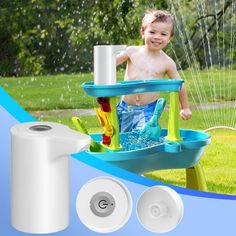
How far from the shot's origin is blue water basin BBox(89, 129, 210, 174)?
2.50m

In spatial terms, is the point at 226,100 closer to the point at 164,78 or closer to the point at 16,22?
the point at 164,78

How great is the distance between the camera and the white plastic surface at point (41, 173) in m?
2.40

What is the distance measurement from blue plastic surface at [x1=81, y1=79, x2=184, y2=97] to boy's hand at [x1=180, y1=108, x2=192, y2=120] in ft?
0.19

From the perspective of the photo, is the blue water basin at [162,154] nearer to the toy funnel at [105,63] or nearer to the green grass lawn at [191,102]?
the green grass lawn at [191,102]

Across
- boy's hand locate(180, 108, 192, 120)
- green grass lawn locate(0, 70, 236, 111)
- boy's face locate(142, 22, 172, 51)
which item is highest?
boy's face locate(142, 22, 172, 51)

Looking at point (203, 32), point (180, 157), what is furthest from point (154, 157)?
point (203, 32)

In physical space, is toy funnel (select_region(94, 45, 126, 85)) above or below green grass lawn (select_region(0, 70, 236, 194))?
above

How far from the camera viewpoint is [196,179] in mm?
2545

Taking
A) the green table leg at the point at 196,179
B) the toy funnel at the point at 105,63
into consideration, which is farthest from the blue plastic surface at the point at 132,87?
the green table leg at the point at 196,179

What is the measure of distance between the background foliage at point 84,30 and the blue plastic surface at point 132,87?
0.24ft

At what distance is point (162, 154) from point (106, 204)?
16 cm

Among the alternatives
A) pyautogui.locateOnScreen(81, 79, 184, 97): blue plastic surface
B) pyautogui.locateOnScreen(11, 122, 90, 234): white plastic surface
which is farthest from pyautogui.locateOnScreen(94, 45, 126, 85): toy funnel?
pyautogui.locateOnScreen(11, 122, 90, 234): white plastic surface

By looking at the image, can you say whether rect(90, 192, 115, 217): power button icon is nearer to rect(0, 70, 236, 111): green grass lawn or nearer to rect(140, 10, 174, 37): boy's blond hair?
rect(0, 70, 236, 111): green grass lawn

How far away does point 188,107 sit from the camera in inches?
102
